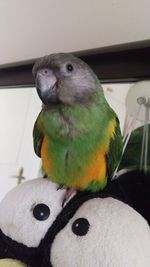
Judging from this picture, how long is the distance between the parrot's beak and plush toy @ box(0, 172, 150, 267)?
11 centimetres

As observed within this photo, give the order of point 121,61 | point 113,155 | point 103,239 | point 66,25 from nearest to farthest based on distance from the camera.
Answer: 1. point 103,239
2. point 113,155
3. point 121,61
4. point 66,25

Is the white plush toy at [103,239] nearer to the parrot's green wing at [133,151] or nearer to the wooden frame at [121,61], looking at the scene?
the parrot's green wing at [133,151]

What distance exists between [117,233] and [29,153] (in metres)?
0.39

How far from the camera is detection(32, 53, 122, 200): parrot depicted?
467 mm

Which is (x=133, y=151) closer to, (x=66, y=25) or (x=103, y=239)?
(x=103, y=239)

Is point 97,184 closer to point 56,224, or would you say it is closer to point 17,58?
point 56,224

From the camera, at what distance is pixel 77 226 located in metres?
0.40

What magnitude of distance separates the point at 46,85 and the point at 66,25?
1.33 feet

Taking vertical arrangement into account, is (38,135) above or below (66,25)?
below

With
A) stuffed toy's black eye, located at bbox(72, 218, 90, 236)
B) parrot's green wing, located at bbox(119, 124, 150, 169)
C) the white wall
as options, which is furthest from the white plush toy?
the white wall

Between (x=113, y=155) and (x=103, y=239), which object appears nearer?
(x=103, y=239)

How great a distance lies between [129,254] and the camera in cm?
37

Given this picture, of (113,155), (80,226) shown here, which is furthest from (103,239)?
(113,155)

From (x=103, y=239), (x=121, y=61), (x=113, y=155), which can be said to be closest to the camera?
(x=103, y=239)
